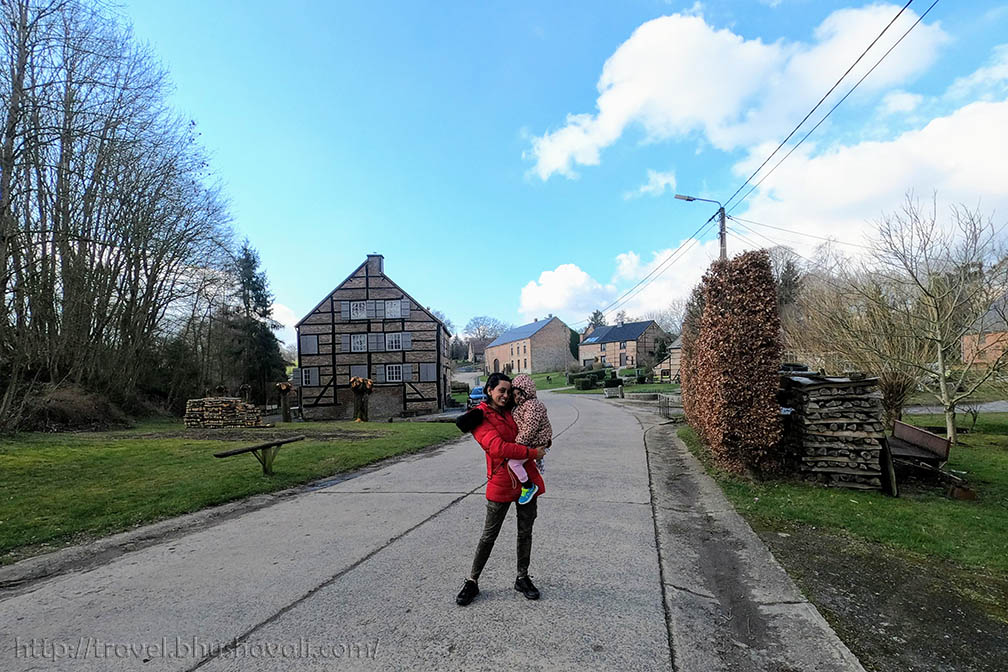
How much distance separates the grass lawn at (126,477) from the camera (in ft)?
19.8

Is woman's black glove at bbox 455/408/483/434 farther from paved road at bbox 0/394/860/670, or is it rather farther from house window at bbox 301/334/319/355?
house window at bbox 301/334/319/355

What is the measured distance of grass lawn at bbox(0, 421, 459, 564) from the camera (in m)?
6.05

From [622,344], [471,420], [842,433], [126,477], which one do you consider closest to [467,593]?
[471,420]

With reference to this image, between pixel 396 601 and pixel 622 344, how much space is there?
6769 cm

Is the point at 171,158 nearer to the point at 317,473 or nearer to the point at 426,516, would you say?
the point at 317,473

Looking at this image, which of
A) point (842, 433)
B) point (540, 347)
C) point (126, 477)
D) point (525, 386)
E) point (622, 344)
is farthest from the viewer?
point (540, 347)

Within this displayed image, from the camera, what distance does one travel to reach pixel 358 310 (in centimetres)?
3253

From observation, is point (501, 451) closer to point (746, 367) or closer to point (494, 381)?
point (494, 381)

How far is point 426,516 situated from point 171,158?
23.4 metres

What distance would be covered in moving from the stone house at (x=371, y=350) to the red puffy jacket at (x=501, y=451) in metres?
28.9

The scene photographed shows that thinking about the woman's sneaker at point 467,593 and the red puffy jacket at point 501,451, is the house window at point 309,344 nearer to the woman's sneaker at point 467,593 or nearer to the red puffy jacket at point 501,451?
the woman's sneaker at point 467,593

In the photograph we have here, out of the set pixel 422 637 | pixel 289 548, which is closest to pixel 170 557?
pixel 289 548

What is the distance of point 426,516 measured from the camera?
19.8ft

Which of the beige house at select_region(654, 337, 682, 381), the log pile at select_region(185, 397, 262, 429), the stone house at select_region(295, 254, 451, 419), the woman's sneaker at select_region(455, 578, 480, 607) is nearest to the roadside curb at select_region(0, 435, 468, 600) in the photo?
the woman's sneaker at select_region(455, 578, 480, 607)
